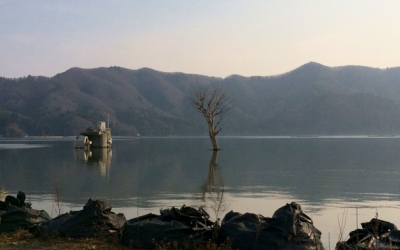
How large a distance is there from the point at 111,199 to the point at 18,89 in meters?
198

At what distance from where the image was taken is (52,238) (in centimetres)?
761

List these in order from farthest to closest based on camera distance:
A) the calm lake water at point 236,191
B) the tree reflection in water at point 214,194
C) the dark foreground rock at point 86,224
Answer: the tree reflection in water at point 214,194 < the calm lake water at point 236,191 < the dark foreground rock at point 86,224

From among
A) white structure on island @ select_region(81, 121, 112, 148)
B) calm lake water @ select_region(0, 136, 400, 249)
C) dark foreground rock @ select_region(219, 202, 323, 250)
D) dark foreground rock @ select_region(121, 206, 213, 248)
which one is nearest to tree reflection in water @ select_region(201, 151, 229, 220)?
calm lake water @ select_region(0, 136, 400, 249)

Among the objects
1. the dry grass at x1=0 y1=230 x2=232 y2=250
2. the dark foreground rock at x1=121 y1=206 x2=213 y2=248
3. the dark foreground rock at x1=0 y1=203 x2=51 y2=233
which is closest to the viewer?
the dry grass at x1=0 y1=230 x2=232 y2=250

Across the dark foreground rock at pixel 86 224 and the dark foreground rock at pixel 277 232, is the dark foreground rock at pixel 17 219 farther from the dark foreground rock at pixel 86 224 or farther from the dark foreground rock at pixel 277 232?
the dark foreground rock at pixel 277 232

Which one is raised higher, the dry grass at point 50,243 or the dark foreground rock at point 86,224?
the dark foreground rock at point 86,224

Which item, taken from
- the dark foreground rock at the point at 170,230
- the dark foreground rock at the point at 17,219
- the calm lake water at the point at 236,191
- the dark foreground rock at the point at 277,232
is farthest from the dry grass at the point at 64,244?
the calm lake water at the point at 236,191

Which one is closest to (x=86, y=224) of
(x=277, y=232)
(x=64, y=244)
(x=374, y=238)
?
(x=64, y=244)

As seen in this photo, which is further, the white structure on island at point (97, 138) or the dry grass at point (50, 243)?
the white structure on island at point (97, 138)

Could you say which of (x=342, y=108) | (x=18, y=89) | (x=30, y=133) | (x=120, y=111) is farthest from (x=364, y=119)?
(x=18, y=89)

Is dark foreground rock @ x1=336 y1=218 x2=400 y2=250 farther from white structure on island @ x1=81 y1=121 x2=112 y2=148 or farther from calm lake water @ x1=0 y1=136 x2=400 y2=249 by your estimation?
white structure on island @ x1=81 y1=121 x2=112 y2=148

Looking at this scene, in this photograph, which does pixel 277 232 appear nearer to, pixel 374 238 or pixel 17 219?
pixel 374 238

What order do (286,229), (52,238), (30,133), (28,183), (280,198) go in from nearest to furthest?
(286,229)
(52,238)
(280,198)
(28,183)
(30,133)

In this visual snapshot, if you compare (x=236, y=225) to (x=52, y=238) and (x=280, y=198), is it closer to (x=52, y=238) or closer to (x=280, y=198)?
(x=52, y=238)
